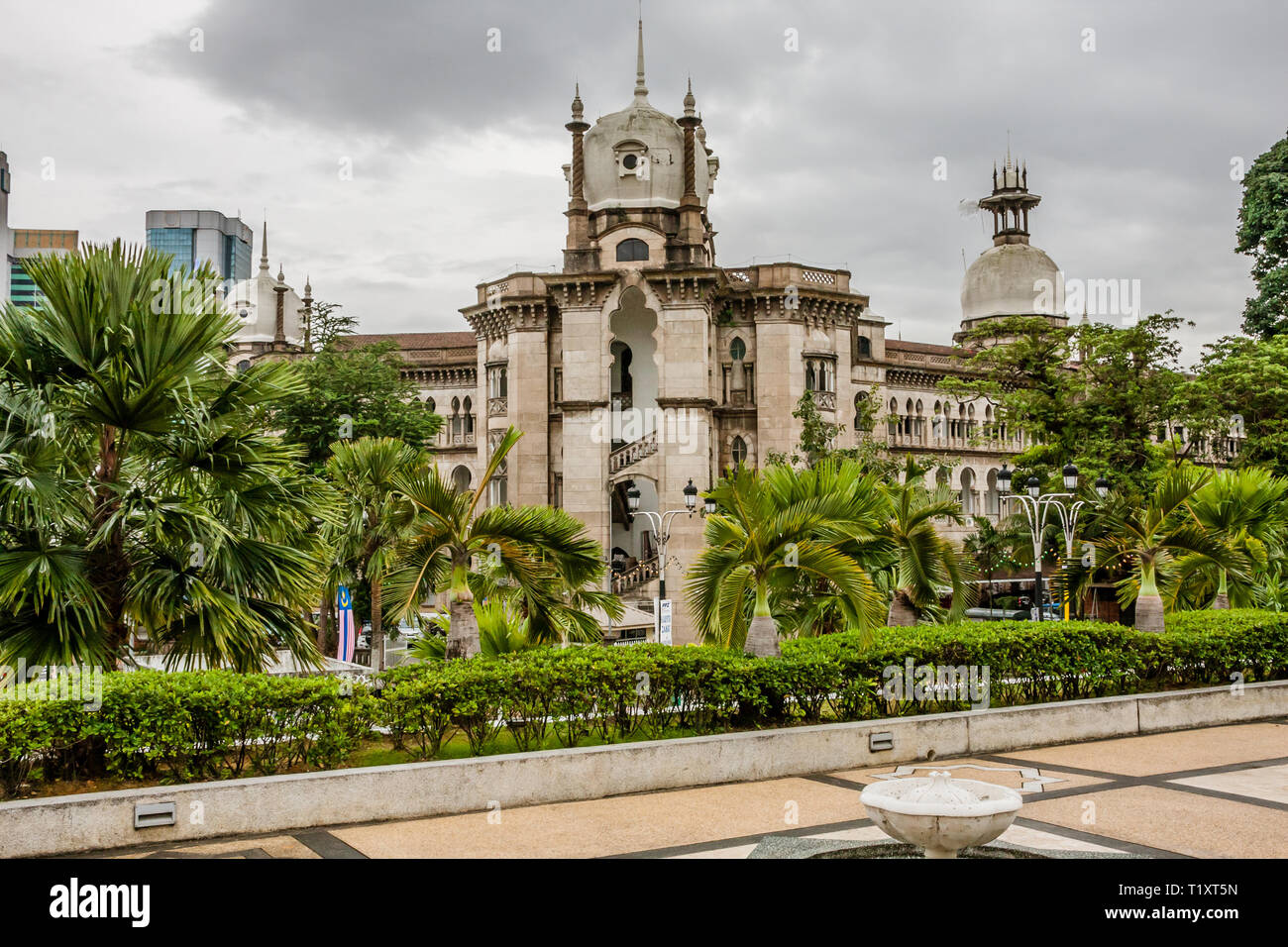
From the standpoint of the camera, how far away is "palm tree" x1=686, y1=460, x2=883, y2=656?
1419 centimetres

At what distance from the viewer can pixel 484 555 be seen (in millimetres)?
16109

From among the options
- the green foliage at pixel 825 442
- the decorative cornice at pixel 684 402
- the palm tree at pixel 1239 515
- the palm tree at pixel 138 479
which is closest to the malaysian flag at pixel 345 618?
the palm tree at pixel 138 479

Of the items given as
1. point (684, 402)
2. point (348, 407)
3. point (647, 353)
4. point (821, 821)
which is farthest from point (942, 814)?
point (647, 353)

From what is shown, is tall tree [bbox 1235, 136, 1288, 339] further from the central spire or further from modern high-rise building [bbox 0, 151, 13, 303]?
modern high-rise building [bbox 0, 151, 13, 303]

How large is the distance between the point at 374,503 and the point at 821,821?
545 inches

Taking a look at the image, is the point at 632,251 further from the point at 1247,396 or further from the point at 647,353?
the point at 1247,396

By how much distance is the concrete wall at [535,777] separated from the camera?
9.84m

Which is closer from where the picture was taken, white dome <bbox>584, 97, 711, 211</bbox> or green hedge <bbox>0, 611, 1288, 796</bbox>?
green hedge <bbox>0, 611, 1288, 796</bbox>

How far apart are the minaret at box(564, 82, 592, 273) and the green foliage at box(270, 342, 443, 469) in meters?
12.4

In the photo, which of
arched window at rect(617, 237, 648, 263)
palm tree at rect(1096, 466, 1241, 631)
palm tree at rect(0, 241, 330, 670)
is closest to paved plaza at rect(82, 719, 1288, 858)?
palm tree at rect(0, 241, 330, 670)

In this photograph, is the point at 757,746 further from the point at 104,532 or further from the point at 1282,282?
the point at 1282,282

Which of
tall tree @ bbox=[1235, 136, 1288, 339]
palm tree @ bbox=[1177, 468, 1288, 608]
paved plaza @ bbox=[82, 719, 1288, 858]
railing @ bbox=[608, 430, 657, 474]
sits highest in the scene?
tall tree @ bbox=[1235, 136, 1288, 339]
